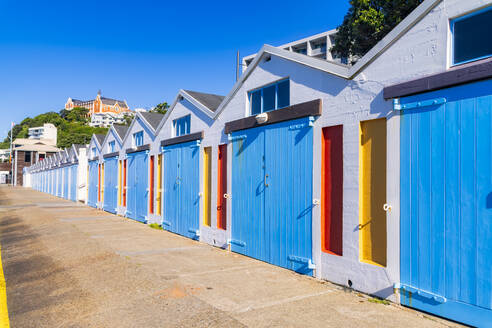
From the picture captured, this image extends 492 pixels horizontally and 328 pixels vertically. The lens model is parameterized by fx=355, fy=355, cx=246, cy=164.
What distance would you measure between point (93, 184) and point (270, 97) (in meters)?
19.6

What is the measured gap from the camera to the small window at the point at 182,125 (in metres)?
12.6

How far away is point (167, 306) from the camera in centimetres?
534

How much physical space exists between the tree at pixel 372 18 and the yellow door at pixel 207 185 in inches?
521

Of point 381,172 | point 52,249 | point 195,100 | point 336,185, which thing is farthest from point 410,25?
point 52,249

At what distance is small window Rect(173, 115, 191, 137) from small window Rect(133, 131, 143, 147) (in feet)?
12.3

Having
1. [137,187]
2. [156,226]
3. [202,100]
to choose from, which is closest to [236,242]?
[202,100]

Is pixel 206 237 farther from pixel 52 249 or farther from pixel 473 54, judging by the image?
pixel 473 54

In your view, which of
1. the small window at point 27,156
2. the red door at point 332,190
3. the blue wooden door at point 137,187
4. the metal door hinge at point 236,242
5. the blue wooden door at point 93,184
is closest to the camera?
the red door at point 332,190

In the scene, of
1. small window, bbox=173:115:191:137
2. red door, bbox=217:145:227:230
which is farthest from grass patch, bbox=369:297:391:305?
small window, bbox=173:115:191:137

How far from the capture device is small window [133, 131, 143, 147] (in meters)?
16.8

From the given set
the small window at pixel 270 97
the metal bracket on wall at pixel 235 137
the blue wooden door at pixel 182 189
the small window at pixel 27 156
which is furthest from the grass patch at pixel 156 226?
the small window at pixel 27 156

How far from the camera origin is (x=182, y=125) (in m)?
13.1

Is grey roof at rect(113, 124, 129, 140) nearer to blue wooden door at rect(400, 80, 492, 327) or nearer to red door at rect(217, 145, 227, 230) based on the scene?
red door at rect(217, 145, 227, 230)

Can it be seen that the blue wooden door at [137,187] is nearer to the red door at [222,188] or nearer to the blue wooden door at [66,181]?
the red door at [222,188]
